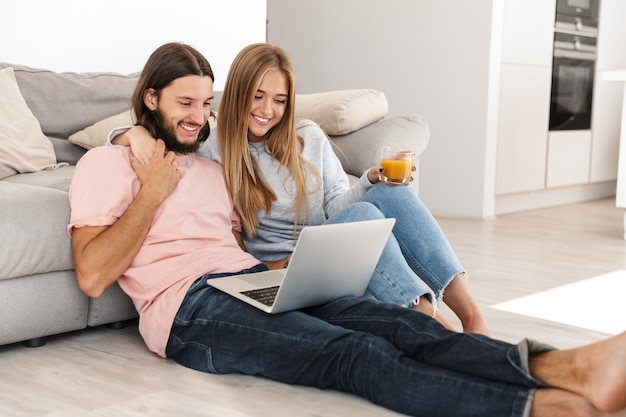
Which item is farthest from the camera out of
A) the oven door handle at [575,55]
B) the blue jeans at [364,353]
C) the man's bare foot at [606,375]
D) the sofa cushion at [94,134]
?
the oven door handle at [575,55]

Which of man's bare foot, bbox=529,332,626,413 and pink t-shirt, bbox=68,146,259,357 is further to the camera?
pink t-shirt, bbox=68,146,259,357

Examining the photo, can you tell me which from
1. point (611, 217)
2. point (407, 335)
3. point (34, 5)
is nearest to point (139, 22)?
point (34, 5)

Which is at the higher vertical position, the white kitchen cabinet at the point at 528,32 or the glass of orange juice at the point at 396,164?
the white kitchen cabinet at the point at 528,32

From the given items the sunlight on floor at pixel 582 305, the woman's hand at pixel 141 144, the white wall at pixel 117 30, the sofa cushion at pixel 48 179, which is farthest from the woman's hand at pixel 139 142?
the white wall at pixel 117 30

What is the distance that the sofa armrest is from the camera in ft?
10.4

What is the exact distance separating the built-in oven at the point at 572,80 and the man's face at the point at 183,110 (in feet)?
13.3

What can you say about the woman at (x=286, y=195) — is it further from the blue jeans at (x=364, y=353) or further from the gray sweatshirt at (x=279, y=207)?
the blue jeans at (x=364, y=353)

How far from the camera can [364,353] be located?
172 cm

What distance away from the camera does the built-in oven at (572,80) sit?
5746 mm

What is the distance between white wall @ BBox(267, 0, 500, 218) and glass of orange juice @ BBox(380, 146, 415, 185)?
305 centimetres

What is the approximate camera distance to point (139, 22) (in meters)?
3.88

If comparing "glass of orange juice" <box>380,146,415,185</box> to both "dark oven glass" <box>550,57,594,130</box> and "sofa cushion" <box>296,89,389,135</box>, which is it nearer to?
"sofa cushion" <box>296,89,389,135</box>

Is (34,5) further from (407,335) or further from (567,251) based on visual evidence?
(567,251)

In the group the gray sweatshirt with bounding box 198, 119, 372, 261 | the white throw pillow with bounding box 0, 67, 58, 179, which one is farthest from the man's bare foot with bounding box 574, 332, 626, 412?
the white throw pillow with bounding box 0, 67, 58, 179
